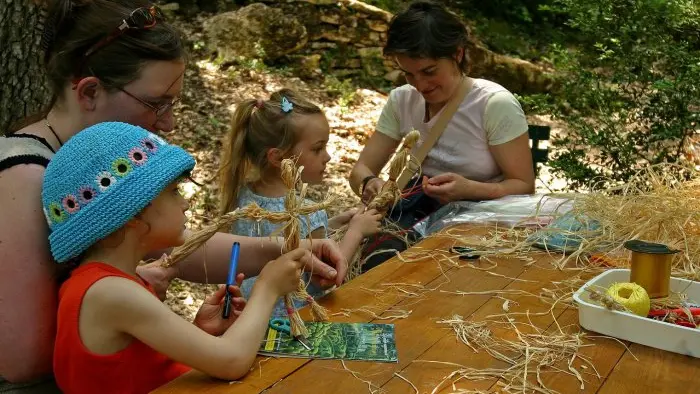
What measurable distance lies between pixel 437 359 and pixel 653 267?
0.69 metres

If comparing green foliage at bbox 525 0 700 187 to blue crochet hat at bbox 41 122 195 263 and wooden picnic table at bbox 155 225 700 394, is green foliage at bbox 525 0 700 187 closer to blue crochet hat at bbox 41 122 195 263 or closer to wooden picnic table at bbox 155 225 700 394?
wooden picnic table at bbox 155 225 700 394

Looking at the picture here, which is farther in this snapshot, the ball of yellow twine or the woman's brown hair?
the woman's brown hair

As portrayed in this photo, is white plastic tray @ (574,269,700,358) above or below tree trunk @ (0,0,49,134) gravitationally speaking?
below

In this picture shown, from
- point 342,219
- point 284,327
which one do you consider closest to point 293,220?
point 284,327

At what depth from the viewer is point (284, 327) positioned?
186 cm

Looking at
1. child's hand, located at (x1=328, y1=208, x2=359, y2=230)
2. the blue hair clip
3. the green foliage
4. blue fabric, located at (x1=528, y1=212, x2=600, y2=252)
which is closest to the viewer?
blue fabric, located at (x1=528, y1=212, x2=600, y2=252)

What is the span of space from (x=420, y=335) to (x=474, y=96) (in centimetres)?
172

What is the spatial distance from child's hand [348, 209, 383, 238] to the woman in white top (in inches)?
18.4

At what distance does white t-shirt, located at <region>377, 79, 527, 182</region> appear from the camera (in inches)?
128

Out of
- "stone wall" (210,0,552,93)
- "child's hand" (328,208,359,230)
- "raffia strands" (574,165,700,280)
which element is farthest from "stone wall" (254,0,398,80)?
"raffia strands" (574,165,700,280)

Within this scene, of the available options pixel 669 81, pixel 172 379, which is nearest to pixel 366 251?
pixel 172 379

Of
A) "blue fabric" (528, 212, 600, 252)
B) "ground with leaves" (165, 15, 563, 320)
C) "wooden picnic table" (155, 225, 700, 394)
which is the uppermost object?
"wooden picnic table" (155, 225, 700, 394)

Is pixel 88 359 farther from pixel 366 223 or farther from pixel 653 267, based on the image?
pixel 653 267

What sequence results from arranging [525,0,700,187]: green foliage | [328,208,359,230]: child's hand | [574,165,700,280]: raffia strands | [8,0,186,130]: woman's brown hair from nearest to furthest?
[8,0,186,130]: woman's brown hair, [574,165,700,280]: raffia strands, [328,208,359,230]: child's hand, [525,0,700,187]: green foliage
